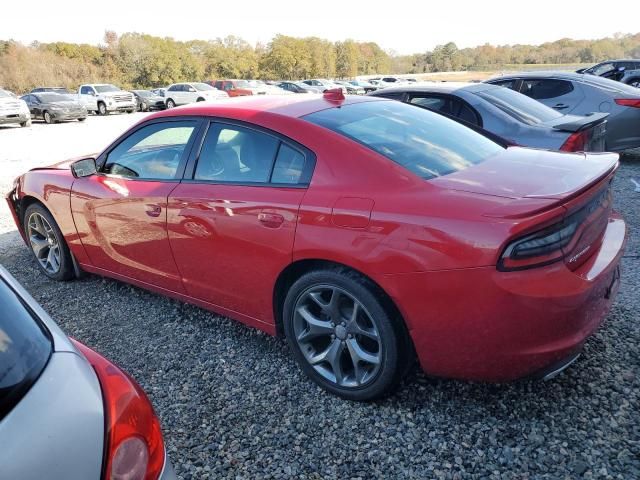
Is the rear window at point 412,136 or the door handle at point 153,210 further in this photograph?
the door handle at point 153,210

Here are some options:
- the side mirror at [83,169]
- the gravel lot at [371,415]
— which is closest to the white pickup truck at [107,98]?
the side mirror at [83,169]

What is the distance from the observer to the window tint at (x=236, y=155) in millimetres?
2678

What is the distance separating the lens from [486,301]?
194cm

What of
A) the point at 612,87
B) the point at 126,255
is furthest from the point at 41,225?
the point at 612,87

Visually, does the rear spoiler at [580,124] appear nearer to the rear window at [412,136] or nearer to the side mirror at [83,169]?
the rear window at [412,136]

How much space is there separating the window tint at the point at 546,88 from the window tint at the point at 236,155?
6.04m

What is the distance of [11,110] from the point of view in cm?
1859

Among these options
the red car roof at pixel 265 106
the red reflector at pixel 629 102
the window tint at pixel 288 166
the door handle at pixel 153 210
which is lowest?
the door handle at pixel 153 210

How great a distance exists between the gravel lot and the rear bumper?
0.32 metres

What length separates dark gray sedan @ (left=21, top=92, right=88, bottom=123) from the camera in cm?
2161

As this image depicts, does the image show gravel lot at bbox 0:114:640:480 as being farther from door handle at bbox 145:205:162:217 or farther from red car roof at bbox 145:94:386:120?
red car roof at bbox 145:94:386:120

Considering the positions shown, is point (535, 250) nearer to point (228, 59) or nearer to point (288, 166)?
point (288, 166)

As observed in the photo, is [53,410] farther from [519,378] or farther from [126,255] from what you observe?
[126,255]

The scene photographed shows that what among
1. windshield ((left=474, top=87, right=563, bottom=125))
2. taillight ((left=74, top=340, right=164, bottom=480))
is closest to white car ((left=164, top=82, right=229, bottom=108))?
windshield ((left=474, top=87, right=563, bottom=125))
